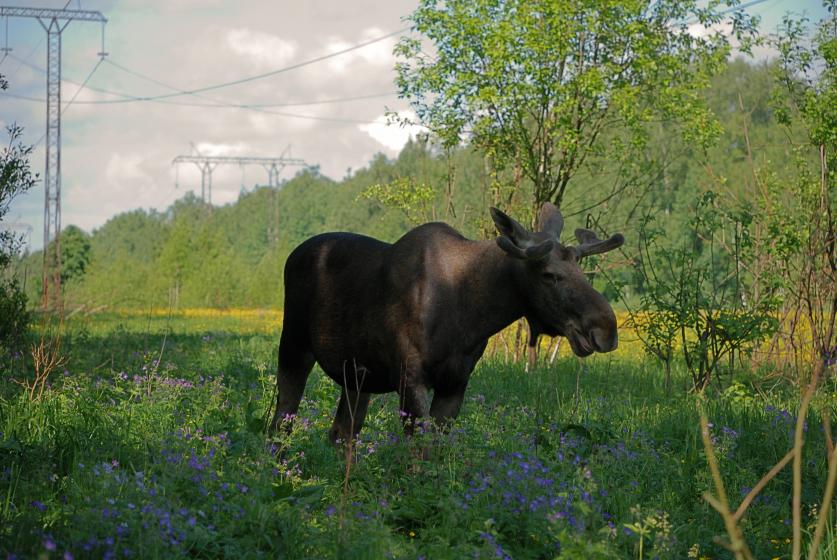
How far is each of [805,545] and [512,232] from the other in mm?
2433

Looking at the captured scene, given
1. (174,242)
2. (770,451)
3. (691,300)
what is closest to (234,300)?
(174,242)

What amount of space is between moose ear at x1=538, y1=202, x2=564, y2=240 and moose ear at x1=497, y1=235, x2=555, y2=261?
678mm

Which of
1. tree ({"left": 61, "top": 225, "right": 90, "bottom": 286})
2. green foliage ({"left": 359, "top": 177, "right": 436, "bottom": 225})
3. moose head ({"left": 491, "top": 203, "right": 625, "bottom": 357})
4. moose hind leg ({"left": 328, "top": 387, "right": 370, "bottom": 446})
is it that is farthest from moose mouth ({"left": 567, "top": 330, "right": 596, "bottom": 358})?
tree ({"left": 61, "top": 225, "right": 90, "bottom": 286})

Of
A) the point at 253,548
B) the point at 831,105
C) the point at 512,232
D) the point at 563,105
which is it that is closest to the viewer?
the point at 253,548

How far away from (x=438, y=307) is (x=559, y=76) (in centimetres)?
819

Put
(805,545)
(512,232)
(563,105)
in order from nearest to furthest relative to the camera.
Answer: (805,545), (512,232), (563,105)

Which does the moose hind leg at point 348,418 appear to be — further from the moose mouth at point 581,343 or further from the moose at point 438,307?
the moose mouth at point 581,343

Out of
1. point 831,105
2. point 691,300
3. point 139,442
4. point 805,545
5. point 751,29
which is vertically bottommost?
point 805,545

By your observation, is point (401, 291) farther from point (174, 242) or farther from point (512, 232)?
point (174, 242)

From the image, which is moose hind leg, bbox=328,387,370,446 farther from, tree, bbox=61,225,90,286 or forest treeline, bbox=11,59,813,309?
tree, bbox=61,225,90,286

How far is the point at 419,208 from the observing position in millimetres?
14578

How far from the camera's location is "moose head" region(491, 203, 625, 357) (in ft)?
17.8

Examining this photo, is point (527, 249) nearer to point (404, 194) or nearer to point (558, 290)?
point (558, 290)

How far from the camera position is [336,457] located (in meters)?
6.18
